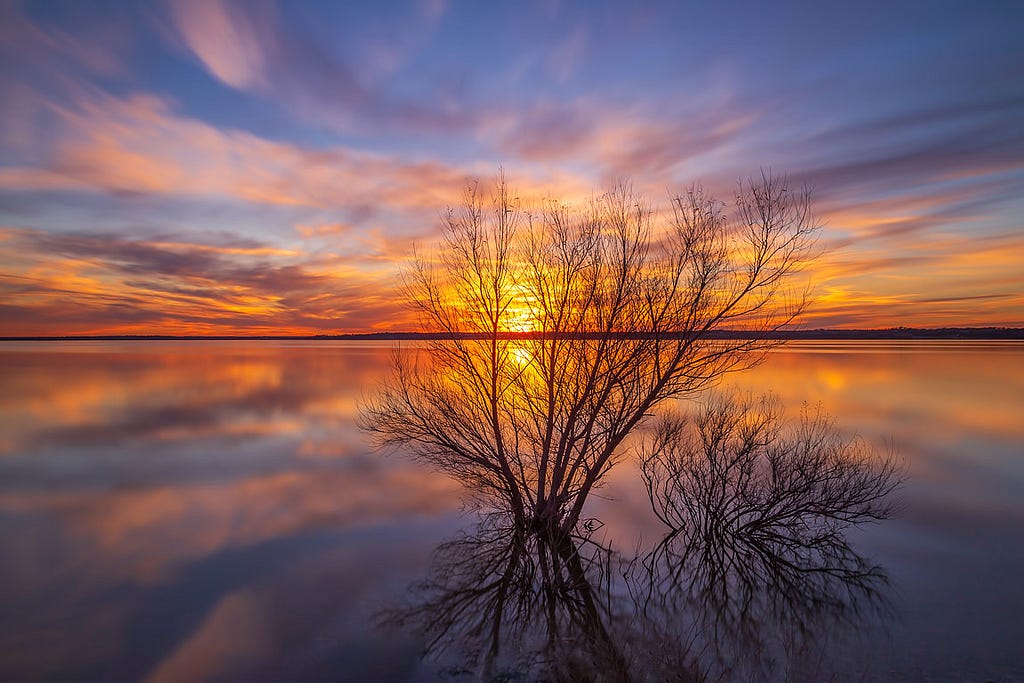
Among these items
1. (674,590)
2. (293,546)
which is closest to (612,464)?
(674,590)

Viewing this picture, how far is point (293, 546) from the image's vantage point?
1454cm

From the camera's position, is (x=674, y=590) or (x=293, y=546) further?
(x=293, y=546)

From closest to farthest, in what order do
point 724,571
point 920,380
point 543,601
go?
point 543,601 < point 724,571 < point 920,380

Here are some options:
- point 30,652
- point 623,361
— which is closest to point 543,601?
point 623,361

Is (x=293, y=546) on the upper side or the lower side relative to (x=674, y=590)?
lower

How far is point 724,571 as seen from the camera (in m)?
12.4

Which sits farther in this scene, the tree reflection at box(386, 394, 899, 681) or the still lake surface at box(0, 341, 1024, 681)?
the still lake surface at box(0, 341, 1024, 681)

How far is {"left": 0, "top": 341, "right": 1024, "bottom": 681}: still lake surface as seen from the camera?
9.13 meters

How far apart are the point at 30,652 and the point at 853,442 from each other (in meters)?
25.6

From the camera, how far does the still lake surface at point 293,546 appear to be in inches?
360

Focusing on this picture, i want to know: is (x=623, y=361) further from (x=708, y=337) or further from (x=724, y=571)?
(x=724, y=571)

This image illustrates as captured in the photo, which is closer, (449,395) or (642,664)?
(642,664)

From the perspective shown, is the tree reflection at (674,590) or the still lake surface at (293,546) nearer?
the tree reflection at (674,590)

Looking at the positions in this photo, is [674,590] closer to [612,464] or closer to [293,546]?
[612,464]
